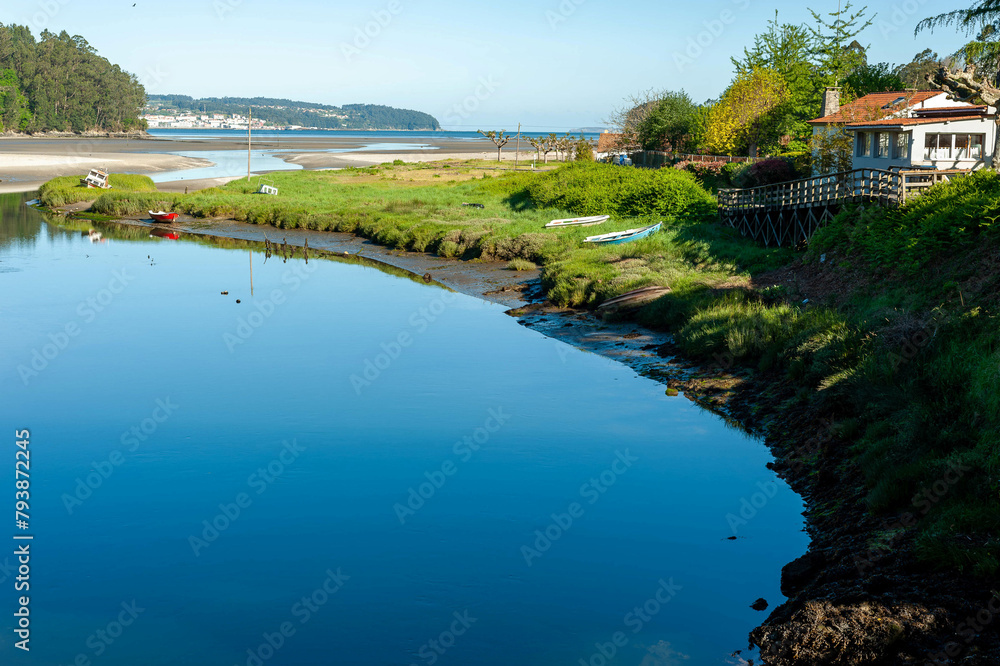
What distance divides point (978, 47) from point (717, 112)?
49.0 m

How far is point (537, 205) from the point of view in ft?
185

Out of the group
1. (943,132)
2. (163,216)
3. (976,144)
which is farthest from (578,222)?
(163,216)

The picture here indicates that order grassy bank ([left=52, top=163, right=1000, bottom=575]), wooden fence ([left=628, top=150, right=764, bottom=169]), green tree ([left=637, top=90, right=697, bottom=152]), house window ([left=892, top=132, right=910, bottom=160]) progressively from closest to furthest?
grassy bank ([left=52, top=163, right=1000, bottom=575]), house window ([left=892, top=132, right=910, bottom=160]), wooden fence ([left=628, top=150, right=764, bottom=169]), green tree ([left=637, top=90, right=697, bottom=152])

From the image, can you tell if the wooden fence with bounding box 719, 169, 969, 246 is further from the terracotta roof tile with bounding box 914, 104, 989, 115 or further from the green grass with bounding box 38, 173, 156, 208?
the green grass with bounding box 38, 173, 156, 208

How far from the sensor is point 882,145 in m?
47.7

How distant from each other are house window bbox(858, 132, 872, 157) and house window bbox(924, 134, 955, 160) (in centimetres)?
463

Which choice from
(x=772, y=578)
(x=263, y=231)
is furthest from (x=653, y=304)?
(x=263, y=231)

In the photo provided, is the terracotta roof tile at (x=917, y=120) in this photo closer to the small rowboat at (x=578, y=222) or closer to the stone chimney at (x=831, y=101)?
the stone chimney at (x=831, y=101)

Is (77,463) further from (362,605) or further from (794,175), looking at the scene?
(794,175)

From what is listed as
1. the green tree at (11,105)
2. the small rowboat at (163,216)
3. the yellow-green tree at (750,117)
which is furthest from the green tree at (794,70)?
the green tree at (11,105)

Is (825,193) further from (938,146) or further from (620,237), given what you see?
(938,146)

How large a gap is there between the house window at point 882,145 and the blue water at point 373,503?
1102 inches

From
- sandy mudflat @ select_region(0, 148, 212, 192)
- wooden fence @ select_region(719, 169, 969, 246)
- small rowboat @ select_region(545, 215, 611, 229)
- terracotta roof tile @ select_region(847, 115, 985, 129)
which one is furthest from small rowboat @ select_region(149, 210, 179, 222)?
terracotta roof tile @ select_region(847, 115, 985, 129)

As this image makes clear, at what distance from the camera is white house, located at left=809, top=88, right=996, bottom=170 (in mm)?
43938
